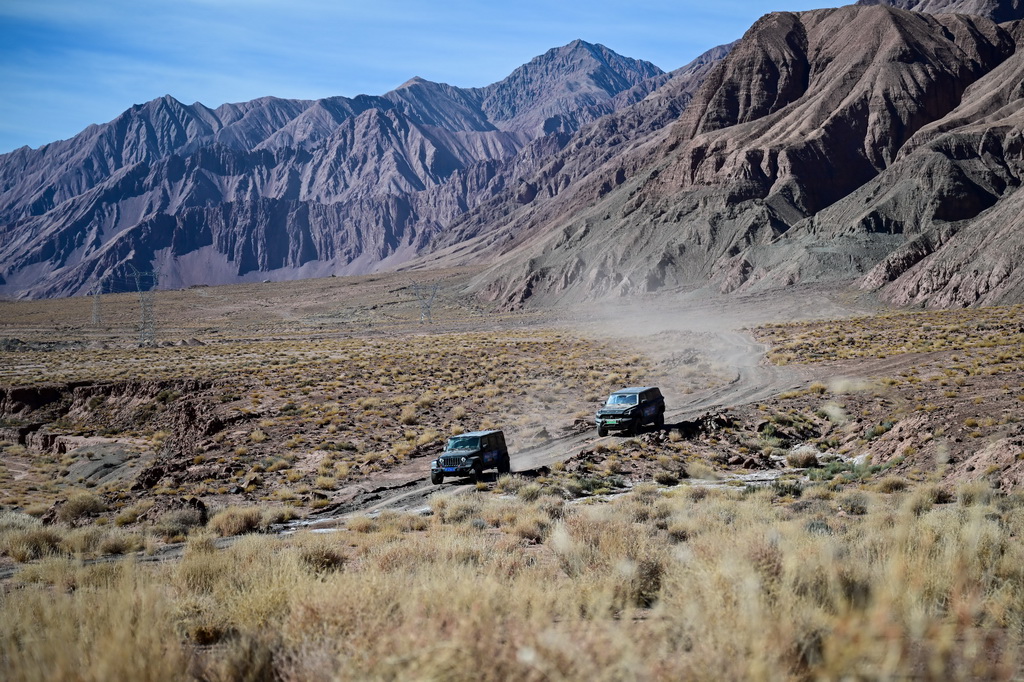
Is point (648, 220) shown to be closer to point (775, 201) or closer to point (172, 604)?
point (775, 201)

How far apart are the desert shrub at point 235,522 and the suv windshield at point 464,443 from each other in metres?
6.54

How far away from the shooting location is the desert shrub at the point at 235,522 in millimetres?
13719

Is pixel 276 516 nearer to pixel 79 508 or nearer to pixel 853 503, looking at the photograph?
pixel 79 508

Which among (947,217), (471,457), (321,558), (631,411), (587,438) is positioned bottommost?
(587,438)

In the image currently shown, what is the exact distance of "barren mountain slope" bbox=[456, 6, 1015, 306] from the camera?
4370 inches

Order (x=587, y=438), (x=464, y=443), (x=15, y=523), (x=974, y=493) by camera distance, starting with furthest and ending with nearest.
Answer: (x=587, y=438)
(x=464, y=443)
(x=15, y=523)
(x=974, y=493)

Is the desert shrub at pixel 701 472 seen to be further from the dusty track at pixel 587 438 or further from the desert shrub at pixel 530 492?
the desert shrub at pixel 530 492

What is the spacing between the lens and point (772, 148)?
11600 cm

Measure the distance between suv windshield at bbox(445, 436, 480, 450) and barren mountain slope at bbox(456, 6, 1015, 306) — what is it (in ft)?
274

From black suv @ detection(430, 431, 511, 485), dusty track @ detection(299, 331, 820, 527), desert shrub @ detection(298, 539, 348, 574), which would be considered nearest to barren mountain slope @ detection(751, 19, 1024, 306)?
dusty track @ detection(299, 331, 820, 527)

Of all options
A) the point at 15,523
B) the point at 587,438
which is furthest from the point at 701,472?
the point at 15,523

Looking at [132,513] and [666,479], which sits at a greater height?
[666,479]

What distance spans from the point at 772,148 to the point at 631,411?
4206 inches

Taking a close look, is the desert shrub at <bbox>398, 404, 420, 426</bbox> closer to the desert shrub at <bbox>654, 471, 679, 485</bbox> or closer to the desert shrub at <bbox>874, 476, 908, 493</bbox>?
the desert shrub at <bbox>654, 471, 679, 485</bbox>
